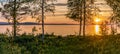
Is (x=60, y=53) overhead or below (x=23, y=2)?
below

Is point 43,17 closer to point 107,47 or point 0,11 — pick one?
point 0,11

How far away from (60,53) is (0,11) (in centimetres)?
1652

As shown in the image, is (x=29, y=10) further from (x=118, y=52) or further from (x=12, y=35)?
(x=118, y=52)

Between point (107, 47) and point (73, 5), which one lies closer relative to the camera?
point (107, 47)

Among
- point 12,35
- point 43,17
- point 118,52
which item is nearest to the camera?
point 118,52

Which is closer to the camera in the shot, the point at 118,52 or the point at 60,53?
the point at 118,52

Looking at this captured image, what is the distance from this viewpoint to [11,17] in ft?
153

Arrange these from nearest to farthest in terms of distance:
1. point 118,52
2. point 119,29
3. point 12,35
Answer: point 118,52
point 12,35
point 119,29

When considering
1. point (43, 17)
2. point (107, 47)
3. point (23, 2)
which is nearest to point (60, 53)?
point (107, 47)

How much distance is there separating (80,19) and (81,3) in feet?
9.00

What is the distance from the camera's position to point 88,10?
49.8 metres

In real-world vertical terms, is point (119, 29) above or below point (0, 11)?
below

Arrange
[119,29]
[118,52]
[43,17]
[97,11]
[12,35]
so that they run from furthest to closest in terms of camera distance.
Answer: [119,29] < [97,11] < [12,35] < [43,17] < [118,52]

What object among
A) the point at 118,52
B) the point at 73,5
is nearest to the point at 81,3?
the point at 73,5
